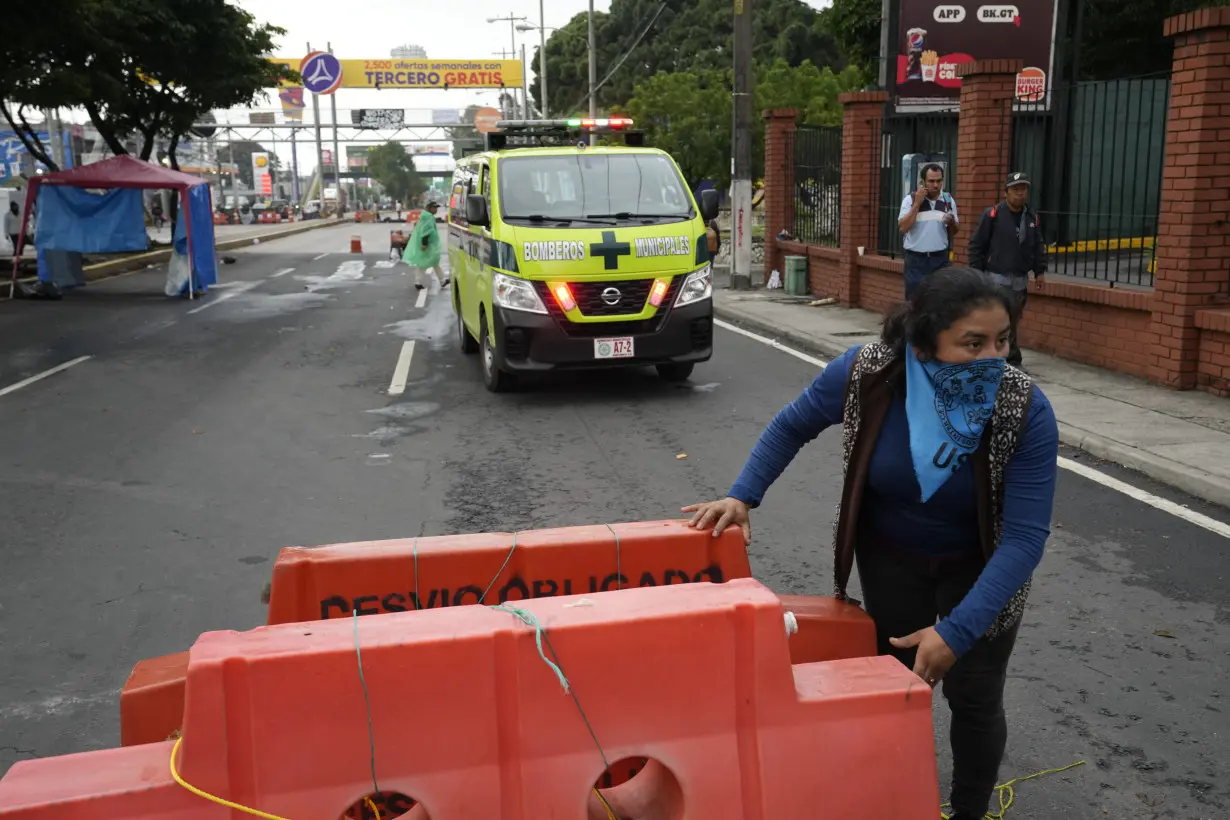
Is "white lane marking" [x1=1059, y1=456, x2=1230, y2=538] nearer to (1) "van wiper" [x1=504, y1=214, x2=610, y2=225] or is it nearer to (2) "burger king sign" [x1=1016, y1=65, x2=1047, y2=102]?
(1) "van wiper" [x1=504, y1=214, x2=610, y2=225]

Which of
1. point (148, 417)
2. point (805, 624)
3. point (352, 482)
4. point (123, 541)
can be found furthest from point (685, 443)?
point (805, 624)

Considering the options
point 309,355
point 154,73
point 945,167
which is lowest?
point 309,355

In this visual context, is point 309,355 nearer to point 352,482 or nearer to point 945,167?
point 352,482

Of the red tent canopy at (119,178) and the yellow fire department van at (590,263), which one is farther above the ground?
the red tent canopy at (119,178)

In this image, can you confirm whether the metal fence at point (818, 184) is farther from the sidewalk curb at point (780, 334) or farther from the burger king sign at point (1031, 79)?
the burger king sign at point (1031, 79)

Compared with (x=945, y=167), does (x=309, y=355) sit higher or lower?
lower

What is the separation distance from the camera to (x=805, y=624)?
3.19 meters

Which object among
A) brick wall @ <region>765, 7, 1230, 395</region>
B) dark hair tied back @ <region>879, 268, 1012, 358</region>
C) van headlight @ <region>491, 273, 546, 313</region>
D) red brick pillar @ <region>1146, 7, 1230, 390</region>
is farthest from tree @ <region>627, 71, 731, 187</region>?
dark hair tied back @ <region>879, 268, 1012, 358</region>

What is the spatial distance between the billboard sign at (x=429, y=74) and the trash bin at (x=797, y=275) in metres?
68.4

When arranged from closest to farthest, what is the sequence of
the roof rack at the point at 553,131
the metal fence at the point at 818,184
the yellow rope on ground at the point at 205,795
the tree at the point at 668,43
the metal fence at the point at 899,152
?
1. the yellow rope on ground at the point at 205,795
2. the roof rack at the point at 553,131
3. the metal fence at the point at 899,152
4. the metal fence at the point at 818,184
5. the tree at the point at 668,43

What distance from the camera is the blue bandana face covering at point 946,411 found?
9.17 feet

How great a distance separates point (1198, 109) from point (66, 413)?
9.90 metres

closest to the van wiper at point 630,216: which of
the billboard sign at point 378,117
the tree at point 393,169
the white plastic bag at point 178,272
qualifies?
the white plastic bag at point 178,272

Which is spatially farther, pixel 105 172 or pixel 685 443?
pixel 105 172
